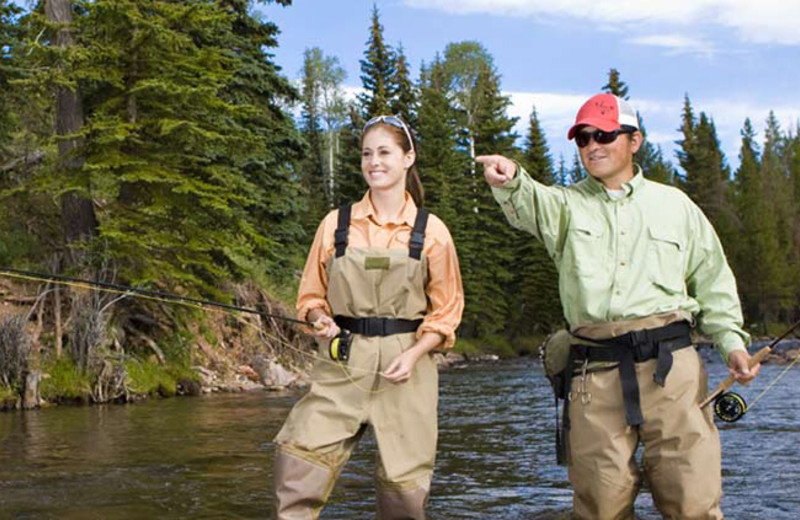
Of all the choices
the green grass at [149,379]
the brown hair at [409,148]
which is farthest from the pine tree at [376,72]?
the brown hair at [409,148]

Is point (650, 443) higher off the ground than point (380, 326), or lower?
lower

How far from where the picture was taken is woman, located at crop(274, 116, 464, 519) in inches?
150

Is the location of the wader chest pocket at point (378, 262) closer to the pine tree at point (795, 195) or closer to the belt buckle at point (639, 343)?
the belt buckle at point (639, 343)

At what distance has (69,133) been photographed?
17.5 metres

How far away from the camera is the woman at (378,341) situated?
12.5 feet

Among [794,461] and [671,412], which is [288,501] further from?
[794,461]

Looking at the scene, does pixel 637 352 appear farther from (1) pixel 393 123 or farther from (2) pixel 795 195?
(2) pixel 795 195

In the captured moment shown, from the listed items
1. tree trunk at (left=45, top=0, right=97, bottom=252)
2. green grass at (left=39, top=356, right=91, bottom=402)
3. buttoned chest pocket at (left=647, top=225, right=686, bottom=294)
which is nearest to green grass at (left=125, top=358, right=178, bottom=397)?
green grass at (left=39, top=356, right=91, bottom=402)

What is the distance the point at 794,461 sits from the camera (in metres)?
8.31

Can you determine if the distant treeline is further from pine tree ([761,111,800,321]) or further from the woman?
pine tree ([761,111,800,321])

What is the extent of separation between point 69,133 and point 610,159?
50.9 feet

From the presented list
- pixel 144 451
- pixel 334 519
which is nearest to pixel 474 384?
pixel 144 451

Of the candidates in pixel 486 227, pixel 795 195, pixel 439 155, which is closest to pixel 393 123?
pixel 439 155

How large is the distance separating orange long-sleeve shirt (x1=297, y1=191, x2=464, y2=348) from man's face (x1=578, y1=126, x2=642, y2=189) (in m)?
0.70
